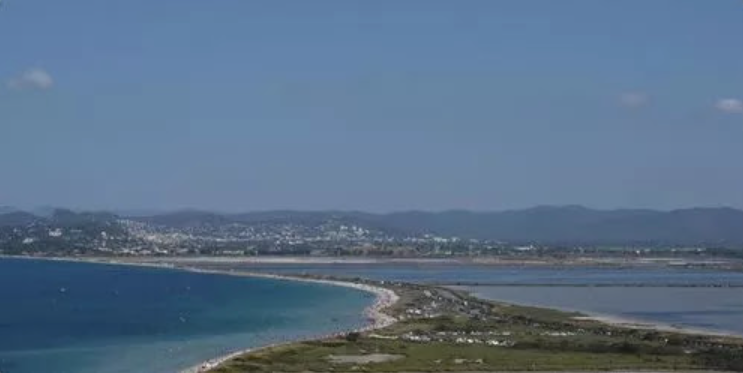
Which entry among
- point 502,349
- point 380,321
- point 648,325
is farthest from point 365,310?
point 502,349

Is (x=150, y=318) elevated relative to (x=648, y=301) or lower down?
lower down

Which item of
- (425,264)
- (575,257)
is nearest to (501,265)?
(425,264)

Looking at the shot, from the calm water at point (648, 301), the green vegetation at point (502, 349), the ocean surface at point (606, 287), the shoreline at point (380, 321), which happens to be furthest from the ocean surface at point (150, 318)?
the ocean surface at point (606, 287)

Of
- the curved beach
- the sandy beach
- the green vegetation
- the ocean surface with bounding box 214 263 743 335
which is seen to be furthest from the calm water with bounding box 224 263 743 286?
the green vegetation

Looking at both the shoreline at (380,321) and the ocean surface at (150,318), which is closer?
the shoreline at (380,321)

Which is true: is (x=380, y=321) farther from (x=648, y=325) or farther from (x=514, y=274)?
(x=514, y=274)

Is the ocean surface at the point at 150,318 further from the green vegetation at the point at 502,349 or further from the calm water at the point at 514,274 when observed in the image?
the calm water at the point at 514,274
